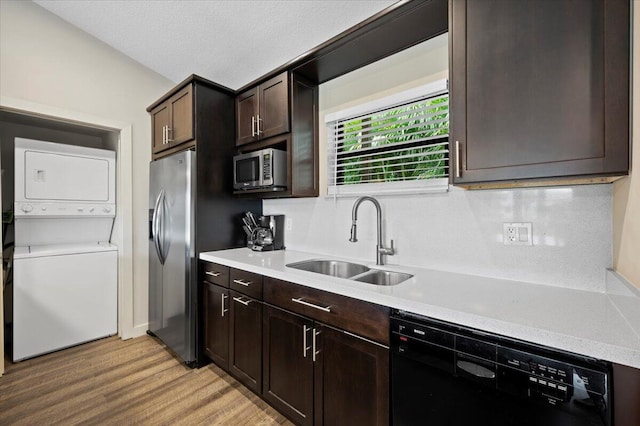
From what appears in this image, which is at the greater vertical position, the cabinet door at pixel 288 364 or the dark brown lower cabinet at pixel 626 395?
the dark brown lower cabinet at pixel 626 395

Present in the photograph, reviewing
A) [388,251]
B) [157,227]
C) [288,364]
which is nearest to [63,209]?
[157,227]

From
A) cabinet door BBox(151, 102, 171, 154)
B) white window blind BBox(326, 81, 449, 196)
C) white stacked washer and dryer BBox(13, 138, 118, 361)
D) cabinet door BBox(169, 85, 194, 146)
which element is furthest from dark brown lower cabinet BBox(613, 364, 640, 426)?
white stacked washer and dryer BBox(13, 138, 118, 361)

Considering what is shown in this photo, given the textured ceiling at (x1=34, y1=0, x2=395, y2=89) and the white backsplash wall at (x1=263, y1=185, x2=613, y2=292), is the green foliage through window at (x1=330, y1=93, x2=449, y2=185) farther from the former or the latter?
the textured ceiling at (x1=34, y1=0, x2=395, y2=89)

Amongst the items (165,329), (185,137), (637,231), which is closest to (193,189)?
(185,137)

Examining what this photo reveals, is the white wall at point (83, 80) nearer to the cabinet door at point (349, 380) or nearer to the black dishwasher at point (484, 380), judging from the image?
the cabinet door at point (349, 380)

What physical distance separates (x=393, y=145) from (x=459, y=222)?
686 millimetres

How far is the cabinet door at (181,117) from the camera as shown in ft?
7.74

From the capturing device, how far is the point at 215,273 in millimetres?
2186

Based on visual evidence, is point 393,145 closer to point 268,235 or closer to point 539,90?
point 539,90

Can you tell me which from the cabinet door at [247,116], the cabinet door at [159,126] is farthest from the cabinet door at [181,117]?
the cabinet door at [247,116]

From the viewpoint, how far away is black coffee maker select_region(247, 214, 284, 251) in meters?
2.47

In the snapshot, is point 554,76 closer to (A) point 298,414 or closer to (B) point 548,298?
(B) point 548,298

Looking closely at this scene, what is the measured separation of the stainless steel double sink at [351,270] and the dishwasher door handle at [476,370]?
2.11 ft

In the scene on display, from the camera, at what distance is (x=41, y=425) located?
1.70m
